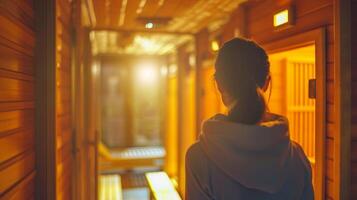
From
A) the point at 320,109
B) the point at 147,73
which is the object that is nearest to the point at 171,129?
the point at 147,73

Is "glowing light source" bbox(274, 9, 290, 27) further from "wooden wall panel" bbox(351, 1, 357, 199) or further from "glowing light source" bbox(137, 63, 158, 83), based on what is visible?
"glowing light source" bbox(137, 63, 158, 83)

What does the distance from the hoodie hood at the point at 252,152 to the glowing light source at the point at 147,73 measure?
7.85 m

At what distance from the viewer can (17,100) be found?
1.50 meters

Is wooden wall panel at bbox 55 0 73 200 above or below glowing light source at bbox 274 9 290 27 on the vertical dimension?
below

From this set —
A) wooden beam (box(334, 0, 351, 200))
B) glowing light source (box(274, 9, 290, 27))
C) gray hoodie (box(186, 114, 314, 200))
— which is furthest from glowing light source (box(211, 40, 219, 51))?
gray hoodie (box(186, 114, 314, 200))

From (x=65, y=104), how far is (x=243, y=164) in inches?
71.6

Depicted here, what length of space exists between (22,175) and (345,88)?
166cm

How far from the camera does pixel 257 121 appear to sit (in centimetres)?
123

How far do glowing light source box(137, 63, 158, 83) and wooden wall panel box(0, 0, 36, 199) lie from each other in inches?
284

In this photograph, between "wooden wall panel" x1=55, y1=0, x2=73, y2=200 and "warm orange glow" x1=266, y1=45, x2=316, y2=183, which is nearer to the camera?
"wooden wall panel" x1=55, y1=0, x2=73, y2=200

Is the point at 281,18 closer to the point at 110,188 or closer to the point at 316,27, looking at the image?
Answer: the point at 316,27

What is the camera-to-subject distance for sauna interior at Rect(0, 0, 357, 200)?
5.14ft

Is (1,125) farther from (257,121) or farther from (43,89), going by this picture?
(257,121)

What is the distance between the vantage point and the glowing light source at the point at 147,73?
8969 millimetres
